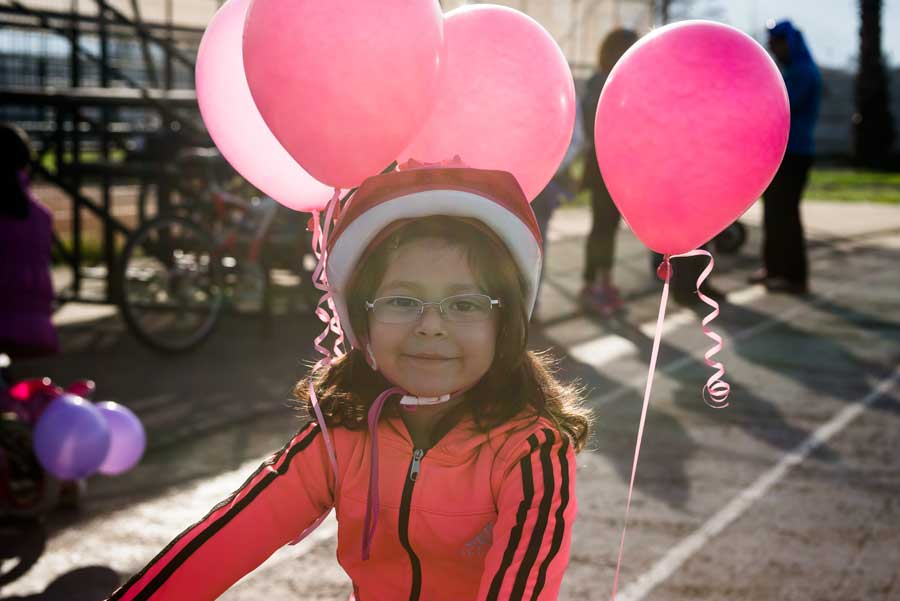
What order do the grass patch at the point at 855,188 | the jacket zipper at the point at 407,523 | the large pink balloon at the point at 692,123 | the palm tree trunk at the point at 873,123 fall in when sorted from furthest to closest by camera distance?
the palm tree trunk at the point at 873,123 < the grass patch at the point at 855,188 < the large pink balloon at the point at 692,123 < the jacket zipper at the point at 407,523

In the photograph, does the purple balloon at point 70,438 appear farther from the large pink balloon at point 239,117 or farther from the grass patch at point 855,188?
the grass patch at point 855,188

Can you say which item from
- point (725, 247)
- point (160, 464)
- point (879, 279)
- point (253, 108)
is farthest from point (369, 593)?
point (725, 247)

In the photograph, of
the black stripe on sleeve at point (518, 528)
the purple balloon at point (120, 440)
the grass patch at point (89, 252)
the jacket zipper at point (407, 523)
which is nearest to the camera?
the black stripe on sleeve at point (518, 528)

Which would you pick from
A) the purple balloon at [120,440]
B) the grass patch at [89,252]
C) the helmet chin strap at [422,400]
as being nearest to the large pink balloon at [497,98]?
the helmet chin strap at [422,400]

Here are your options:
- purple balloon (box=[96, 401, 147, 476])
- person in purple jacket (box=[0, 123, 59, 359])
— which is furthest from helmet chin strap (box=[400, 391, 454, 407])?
person in purple jacket (box=[0, 123, 59, 359])

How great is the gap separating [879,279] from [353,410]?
9.86 metres

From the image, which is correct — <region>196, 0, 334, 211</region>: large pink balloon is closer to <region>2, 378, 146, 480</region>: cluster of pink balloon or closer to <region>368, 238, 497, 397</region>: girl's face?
<region>368, 238, 497, 397</region>: girl's face

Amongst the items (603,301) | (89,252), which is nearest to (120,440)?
(603,301)

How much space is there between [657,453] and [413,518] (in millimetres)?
3531

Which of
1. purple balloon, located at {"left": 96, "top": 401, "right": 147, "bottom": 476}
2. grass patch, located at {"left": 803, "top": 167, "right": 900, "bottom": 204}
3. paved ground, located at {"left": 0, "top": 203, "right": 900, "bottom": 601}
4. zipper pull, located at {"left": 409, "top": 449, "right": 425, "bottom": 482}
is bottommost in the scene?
grass patch, located at {"left": 803, "top": 167, "right": 900, "bottom": 204}

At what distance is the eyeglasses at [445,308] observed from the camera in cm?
196

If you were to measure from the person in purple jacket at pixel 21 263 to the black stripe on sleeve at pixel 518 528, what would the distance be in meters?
3.40

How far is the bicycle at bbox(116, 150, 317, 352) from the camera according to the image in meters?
6.87

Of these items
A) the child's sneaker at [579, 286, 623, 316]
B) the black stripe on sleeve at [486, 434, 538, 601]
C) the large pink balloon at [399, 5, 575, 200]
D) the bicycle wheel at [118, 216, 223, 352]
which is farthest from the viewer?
the child's sneaker at [579, 286, 623, 316]
